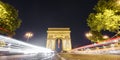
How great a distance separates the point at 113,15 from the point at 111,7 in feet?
4.84

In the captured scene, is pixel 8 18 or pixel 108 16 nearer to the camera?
pixel 108 16

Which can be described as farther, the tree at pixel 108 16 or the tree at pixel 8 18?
the tree at pixel 8 18

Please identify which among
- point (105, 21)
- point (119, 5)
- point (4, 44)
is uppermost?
point (119, 5)

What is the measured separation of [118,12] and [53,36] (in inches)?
2890

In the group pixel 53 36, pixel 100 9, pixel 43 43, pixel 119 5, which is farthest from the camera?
pixel 43 43

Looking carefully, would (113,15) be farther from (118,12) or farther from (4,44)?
(4,44)

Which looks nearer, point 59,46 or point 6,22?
point 6,22

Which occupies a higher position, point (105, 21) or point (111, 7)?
point (111, 7)

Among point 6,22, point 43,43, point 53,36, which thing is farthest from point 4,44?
point 43,43

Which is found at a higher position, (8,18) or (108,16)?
(8,18)

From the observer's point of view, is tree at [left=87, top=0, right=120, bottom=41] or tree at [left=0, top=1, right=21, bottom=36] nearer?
tree at [left=87, top=0, right=120, bottom=41]

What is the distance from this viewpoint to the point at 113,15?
88.5 feet

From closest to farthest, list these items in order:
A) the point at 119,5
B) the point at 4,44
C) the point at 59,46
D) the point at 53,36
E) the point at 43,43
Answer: the point at 4,44 < the point at 119,5 < the point at 53,36 < the point at 43,43 < the point at 59,46

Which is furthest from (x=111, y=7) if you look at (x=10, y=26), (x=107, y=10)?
(x=10, y=26)
